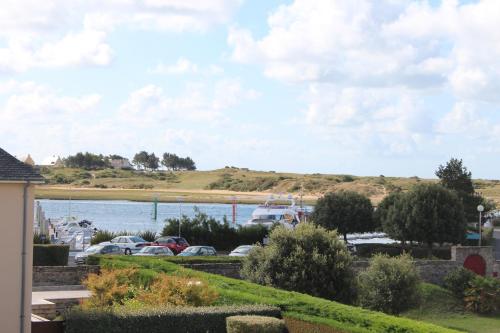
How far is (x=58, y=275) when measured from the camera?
119ft

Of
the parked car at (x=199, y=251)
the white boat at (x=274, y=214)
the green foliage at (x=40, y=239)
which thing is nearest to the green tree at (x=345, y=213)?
the white boat at (x=274, y=214)

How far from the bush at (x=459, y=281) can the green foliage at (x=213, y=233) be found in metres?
18.6

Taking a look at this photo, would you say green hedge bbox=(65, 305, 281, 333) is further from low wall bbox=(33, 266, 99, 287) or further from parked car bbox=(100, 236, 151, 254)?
parked car bbox=(100, 236, 151, 254)

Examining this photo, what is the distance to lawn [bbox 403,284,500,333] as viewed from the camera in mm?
39688

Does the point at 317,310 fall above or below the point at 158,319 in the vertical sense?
above

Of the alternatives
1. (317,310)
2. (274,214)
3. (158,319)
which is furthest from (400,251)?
(158,319)

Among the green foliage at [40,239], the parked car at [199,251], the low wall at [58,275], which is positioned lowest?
the low wall at [58,275]

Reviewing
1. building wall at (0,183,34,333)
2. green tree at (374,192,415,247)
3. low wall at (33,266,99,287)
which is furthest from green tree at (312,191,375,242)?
building wall at (0,183,34,333)

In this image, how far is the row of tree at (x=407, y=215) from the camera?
5741cm

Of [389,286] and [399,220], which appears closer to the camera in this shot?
[389,286]

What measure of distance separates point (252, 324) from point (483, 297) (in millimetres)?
23552

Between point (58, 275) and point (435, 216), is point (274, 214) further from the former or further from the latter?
point (58, 275)

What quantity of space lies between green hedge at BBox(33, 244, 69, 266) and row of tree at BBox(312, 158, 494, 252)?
25.1 m

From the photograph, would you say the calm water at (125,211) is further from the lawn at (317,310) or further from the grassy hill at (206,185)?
the lawn at (317,310)
